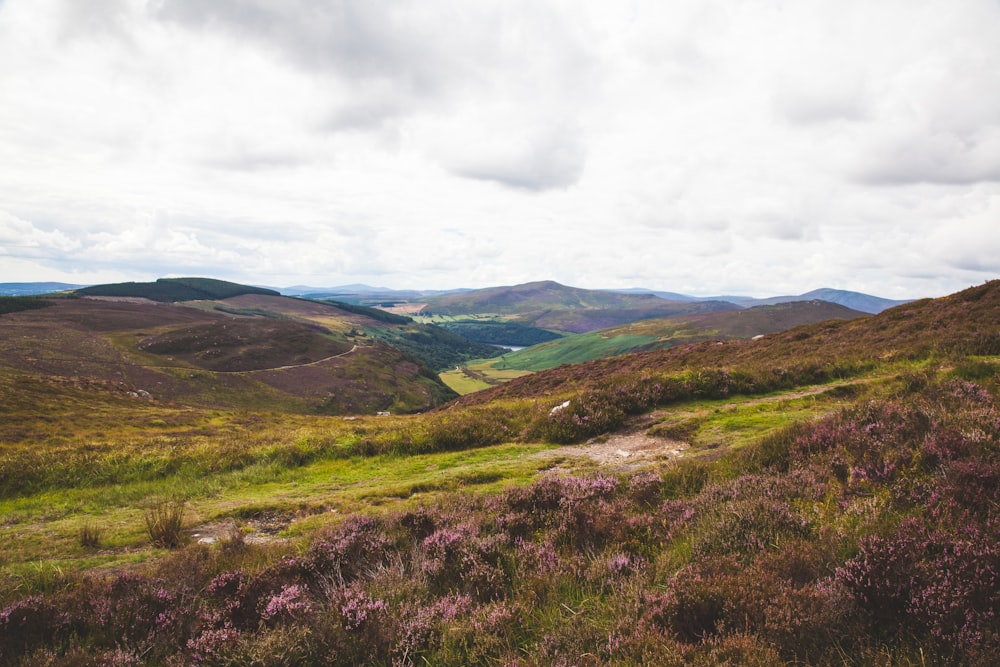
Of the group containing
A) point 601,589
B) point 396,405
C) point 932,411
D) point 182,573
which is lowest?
point 396,405

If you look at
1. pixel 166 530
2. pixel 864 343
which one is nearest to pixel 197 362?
pixel 166 530

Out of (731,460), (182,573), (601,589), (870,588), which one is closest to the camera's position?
(870,588)

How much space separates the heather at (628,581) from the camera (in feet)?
11.9

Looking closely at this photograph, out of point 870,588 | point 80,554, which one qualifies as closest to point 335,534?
→ point 80,554

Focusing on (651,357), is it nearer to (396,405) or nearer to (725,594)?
(725,594)

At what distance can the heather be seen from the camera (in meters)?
3.62

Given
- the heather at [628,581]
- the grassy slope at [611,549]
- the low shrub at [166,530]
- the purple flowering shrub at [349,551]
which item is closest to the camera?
the heather at [628,581]

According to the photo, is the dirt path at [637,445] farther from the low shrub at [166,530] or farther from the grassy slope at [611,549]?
the low shrub at [166,530]

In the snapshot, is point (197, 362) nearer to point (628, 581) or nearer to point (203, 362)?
point (203, 362)

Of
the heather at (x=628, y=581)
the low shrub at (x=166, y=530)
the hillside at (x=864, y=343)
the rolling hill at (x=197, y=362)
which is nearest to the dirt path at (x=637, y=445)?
the hillside at (x=864, y=343)

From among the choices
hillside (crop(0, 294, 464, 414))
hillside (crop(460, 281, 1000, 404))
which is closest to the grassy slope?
hillside (crop(460, 281, 1000, 404))

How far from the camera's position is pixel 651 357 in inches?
1784

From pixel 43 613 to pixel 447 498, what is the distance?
5.47 metres

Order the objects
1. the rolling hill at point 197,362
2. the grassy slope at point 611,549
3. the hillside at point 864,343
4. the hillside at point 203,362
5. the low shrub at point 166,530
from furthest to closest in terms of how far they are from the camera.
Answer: the hillside at point 203,362 < the rolling hill at point 197,362 < the hillside at point 864,343 < the low shrub at point 166,530 < the grassy slope at point 611,549
